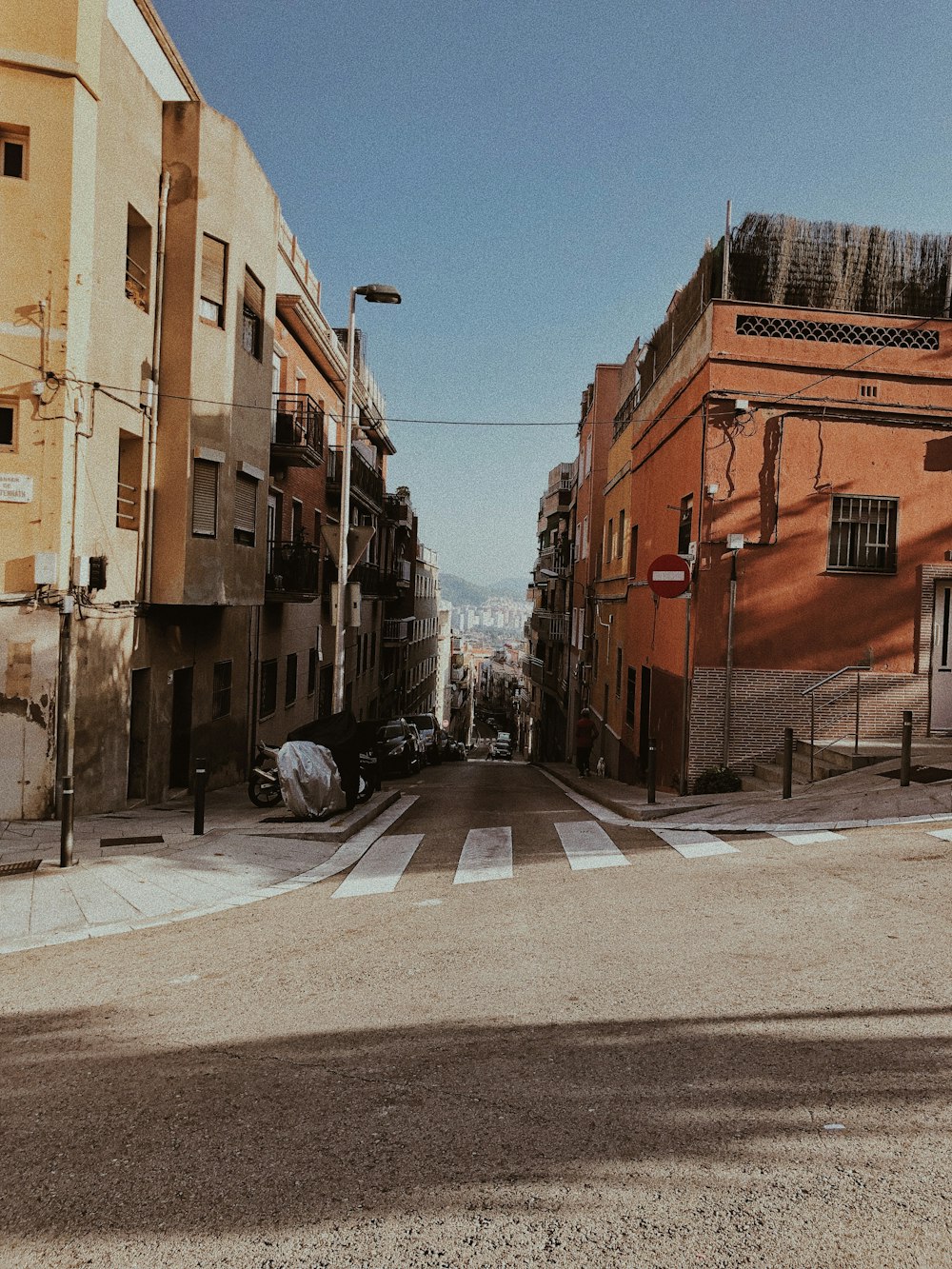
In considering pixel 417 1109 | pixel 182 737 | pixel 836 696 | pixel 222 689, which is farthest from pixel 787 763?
pixel 222 689

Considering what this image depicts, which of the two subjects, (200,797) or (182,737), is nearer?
(200,797)

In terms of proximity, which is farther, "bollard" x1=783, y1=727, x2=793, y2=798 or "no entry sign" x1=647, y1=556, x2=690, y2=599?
"no entry sign" x1=647, y1=556, x2=690, y2=599

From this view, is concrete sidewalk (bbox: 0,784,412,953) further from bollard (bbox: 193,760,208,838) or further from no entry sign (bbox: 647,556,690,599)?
no entry sign (bbox: 647,556,690,599)

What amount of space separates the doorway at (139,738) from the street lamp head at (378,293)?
31.6ft

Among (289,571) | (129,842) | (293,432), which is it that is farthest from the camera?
(289,571)

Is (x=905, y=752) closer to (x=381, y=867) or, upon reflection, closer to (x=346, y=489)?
(x=381, y=867)

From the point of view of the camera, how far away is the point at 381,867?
966 centimetres

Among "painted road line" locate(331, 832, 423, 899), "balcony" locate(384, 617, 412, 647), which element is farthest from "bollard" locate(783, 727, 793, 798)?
"balcony" locate(384, 617, 412, 647)

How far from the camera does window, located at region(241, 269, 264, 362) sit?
51.8 ft

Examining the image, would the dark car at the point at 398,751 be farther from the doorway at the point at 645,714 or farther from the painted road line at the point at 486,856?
the painted road line at the point at 486,856

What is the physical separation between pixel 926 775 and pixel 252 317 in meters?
13.9

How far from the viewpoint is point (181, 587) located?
13812 millimetres

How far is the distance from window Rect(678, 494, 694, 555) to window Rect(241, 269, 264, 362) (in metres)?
8.63

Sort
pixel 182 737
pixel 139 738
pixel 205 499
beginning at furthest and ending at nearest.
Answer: pixel 182 737 → pixel 205 499 → pixel 139 738
